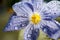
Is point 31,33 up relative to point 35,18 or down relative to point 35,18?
down

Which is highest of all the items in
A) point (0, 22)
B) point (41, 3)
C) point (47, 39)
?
point (41, 3)

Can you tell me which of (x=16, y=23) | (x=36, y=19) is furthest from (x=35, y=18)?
(x=16, y=23)

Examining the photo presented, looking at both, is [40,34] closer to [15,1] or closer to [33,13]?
[33,13]

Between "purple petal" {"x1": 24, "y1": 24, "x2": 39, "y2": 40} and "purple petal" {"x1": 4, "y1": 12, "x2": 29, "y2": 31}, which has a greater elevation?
"purple petal" {"x1": 4, "y1": 12, "x2": 29, "y2": 31}

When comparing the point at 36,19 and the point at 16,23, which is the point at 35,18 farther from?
the point at 16,23

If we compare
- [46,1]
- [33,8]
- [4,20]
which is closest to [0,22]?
[4,20]

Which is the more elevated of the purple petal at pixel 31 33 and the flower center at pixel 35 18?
the flower center at pixel 35 18

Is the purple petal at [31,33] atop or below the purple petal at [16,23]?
below

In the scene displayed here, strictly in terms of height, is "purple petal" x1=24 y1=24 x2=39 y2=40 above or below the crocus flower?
below
